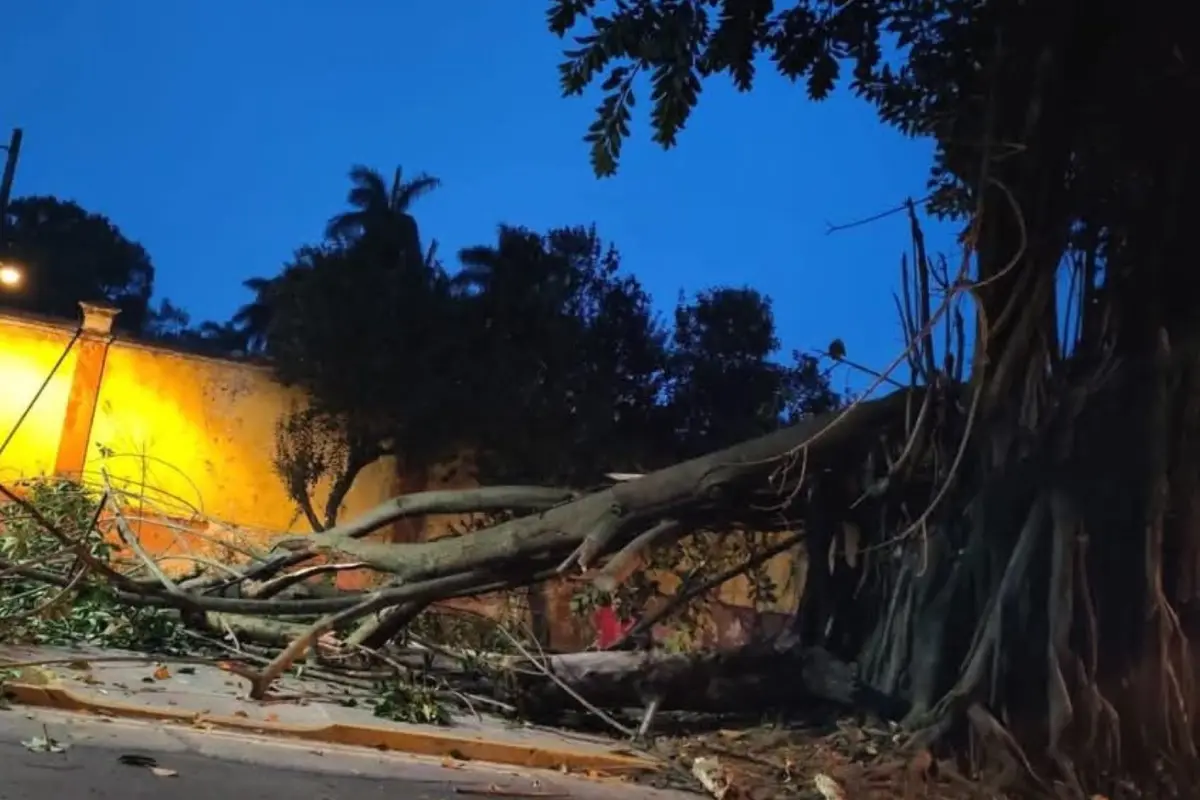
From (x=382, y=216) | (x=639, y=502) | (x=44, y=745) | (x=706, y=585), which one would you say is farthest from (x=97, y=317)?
(x=44, y=745)

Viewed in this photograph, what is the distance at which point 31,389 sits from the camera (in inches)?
547

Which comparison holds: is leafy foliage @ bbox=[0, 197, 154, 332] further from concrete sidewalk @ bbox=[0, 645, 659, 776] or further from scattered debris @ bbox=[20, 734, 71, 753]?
scattered debris @ bbox=[20, 734, 71, 753]

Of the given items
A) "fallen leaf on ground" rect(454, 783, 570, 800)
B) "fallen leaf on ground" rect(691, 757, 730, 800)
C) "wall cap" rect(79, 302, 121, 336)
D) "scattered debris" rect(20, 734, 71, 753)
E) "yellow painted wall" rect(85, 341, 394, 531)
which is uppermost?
"wall cap" rect(79, 302, 121, 336)

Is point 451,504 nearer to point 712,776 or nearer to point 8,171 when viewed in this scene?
point 712,776

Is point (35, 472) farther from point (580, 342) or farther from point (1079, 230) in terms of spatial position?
point (1079, 230)

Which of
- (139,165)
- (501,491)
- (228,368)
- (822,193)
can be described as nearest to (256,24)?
(139,165)

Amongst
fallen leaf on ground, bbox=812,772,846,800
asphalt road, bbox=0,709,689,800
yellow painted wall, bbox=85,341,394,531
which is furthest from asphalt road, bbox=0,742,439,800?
yellow painted wall, bbox=85,341,394,531

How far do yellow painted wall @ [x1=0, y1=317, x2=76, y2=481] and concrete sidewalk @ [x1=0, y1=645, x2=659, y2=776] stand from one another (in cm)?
921

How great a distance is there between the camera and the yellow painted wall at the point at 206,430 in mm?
14383

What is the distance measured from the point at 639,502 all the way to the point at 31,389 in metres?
10.8

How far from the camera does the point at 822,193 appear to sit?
14312 cm

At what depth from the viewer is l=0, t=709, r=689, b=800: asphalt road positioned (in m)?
3.13

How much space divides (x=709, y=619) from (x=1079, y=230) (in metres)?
4.06

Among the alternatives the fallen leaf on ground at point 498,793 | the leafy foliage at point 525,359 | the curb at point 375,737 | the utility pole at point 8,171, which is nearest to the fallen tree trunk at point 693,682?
the curb at point 375,737
